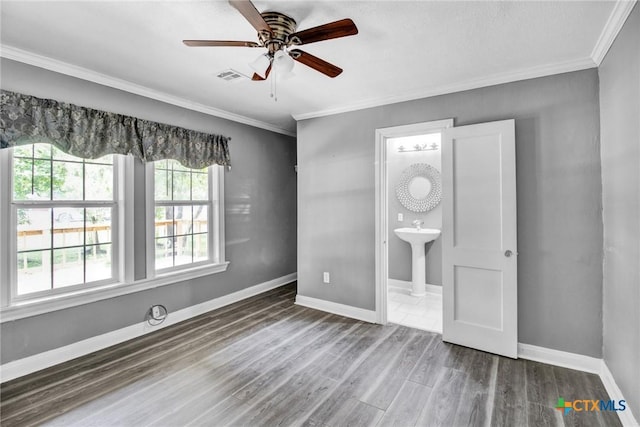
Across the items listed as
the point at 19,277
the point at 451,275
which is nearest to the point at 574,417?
the point at 451,275

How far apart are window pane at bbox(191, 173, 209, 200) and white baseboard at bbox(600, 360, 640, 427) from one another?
164 inches

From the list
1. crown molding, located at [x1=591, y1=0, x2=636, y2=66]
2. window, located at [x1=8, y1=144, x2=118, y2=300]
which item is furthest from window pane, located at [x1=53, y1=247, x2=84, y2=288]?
crown molding, located at [x1=591, y1=0, x2=636, y2=66]

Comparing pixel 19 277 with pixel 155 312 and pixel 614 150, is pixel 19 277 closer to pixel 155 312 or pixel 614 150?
pixel 155 312

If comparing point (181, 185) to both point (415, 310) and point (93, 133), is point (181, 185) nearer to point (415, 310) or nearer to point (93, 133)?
point (93, 133)

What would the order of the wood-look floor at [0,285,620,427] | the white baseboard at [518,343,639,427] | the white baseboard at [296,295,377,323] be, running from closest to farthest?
the wood-look floor at [0,285,620,427] → the white baseboard at [518,343,639,427] → the white baseboard at [296,295,377,323]

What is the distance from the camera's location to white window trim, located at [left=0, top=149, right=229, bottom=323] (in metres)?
2.34

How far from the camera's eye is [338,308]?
151 inches

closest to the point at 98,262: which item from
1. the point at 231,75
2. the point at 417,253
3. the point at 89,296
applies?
the point at 89,296

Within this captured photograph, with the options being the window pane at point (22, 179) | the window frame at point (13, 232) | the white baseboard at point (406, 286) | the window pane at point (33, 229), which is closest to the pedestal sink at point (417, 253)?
the white baseboard at point (406, 286)

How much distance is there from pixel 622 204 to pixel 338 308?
2.84 m

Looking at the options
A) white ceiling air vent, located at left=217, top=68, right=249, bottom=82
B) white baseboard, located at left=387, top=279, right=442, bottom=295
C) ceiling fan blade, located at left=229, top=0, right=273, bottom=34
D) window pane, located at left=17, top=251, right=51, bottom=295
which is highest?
white ceiling air vent, located at left=217, top=68, right=249, bottom=82

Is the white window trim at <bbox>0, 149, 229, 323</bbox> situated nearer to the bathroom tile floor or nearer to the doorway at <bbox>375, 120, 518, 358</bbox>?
the bathroom tile floor

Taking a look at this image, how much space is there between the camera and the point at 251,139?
14.5 ft

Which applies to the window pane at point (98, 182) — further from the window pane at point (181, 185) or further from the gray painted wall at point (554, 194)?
the gray painted wall at point (554, 194)
